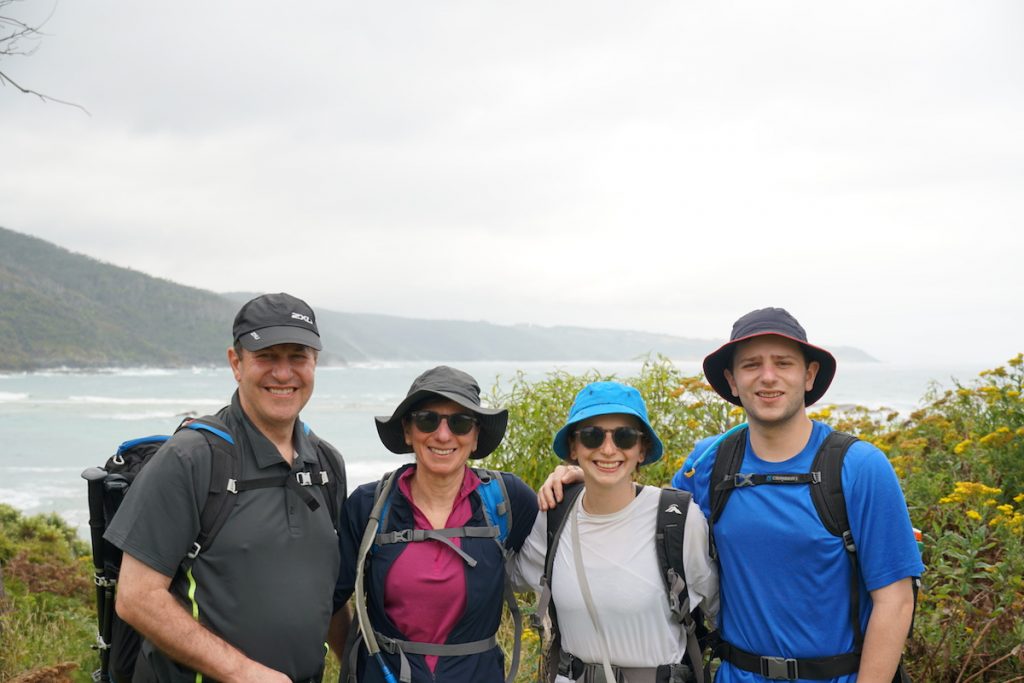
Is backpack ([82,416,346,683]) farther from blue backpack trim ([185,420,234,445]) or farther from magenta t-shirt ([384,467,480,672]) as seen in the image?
magenta t-shirt ([384,467,480,672])

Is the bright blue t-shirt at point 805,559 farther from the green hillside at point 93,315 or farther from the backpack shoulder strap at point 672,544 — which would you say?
the green hillside at point 93,315

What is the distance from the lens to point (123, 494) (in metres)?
2.89

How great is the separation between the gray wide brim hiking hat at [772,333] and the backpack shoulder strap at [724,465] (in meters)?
0.19

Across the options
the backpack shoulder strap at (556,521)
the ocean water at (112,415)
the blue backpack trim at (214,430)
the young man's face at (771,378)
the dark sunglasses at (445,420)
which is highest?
the young man's face at (771,378)

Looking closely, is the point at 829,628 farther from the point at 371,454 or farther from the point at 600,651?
the point at 371,454

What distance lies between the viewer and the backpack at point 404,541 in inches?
112

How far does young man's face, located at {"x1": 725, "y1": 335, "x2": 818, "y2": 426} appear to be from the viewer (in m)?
2.81

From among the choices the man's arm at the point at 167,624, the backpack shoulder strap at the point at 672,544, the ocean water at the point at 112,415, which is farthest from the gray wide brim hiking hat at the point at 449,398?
the ocean water at the point at 112,415

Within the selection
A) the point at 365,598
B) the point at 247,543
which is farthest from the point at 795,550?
the point at 247,543

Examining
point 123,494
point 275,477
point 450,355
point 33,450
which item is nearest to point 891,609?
point 275,477

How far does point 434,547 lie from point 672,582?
866mm

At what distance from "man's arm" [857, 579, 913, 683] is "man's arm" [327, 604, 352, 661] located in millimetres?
1987

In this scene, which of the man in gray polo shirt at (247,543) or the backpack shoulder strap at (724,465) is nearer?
the man in gray polo shirt at (247,543)

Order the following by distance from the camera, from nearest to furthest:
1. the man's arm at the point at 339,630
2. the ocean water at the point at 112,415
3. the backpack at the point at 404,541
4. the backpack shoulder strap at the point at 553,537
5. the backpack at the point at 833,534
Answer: the backpack at the point at 833,534 → the backpack at the point at 404,541 → the backpack shoulder strap at the point at 553,537 → the man's arm at the point at 339,630 → the ocean water at the point at 112,415
